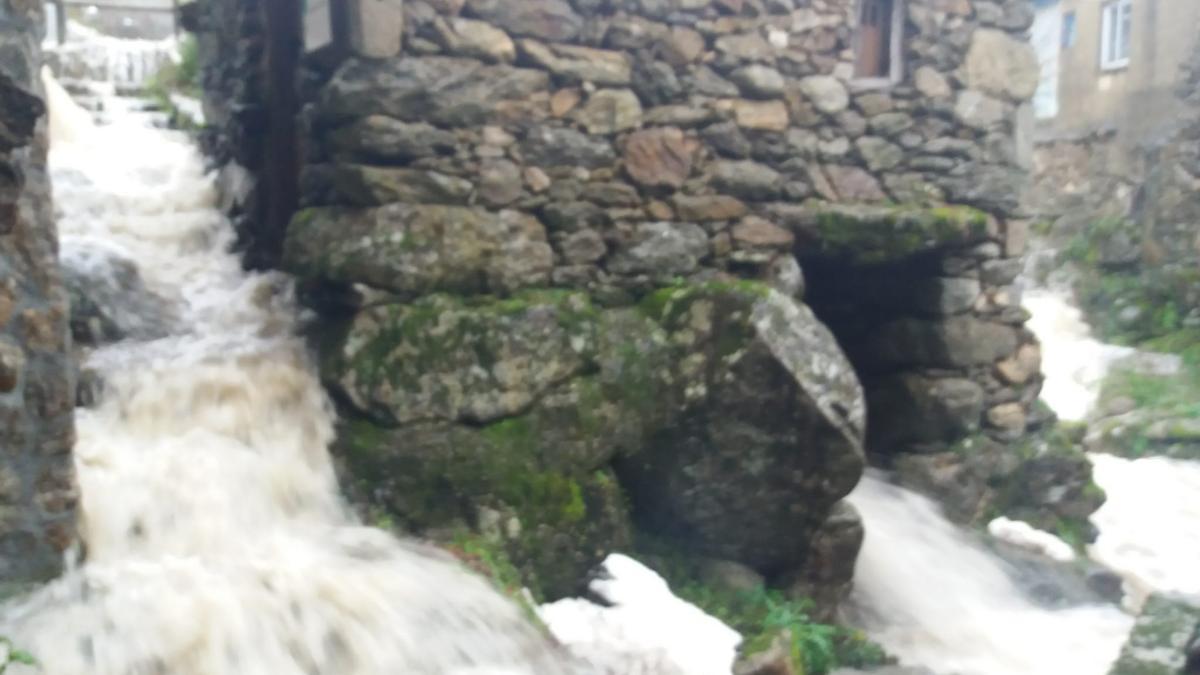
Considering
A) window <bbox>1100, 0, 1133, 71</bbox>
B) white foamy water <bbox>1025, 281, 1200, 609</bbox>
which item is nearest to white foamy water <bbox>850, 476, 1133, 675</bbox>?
white foamy water <bbox>1025, 281, 1200, 609</bbox>

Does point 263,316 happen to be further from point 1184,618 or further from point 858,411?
point 1184,618

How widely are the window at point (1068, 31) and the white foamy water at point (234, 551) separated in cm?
1403

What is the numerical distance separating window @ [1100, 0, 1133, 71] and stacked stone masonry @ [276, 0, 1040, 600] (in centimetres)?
987

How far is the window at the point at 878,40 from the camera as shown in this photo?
5.68 m

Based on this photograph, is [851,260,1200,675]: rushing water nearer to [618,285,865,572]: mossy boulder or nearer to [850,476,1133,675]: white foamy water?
[850,476,1133,675]: white foamy water

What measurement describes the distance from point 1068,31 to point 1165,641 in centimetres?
1429

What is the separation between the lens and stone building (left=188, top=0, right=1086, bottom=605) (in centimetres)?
418

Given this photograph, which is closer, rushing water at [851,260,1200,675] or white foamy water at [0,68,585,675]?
white foamy water at [0,68,585,675]

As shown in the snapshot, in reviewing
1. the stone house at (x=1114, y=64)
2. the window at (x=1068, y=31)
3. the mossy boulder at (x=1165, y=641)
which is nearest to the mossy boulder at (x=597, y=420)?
the mossy boulder at (x=1165, y=641)

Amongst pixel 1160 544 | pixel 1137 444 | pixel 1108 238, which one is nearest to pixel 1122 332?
pixel 1108 238

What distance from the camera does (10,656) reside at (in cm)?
243

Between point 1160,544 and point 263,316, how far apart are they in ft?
19.4

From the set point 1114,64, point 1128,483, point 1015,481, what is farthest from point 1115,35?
point 1015,481

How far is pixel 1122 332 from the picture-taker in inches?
482
